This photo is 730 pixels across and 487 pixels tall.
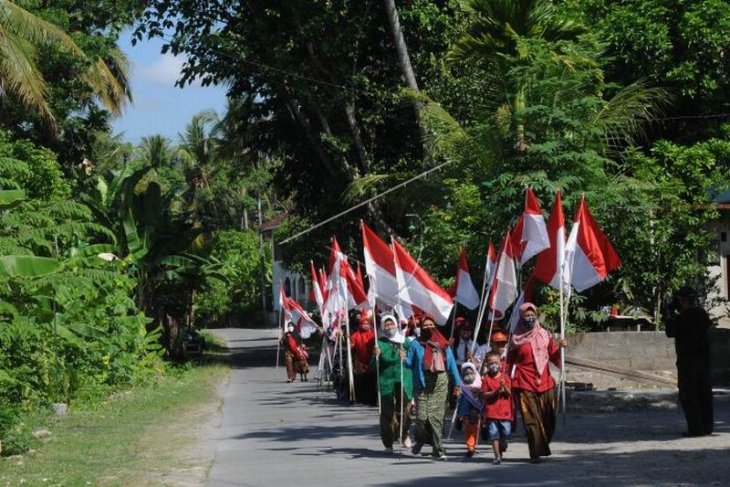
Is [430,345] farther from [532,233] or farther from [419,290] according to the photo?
[532,233]

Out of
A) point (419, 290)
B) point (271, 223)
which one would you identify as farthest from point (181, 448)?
point (271, 223)

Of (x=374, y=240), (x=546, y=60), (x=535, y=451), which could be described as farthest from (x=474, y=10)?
(x=535, y=451)

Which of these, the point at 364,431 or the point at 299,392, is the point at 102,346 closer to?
the point at 299,392

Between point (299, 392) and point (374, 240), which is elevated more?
point (374, 240)

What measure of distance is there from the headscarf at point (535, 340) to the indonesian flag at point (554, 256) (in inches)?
67.1

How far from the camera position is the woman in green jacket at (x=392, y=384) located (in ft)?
47.9

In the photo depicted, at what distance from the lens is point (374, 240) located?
17.2 metres

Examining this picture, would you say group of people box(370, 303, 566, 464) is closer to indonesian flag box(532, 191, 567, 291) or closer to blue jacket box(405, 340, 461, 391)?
blue jacket box(405, 340, 461, 391)

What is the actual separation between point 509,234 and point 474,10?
938cm

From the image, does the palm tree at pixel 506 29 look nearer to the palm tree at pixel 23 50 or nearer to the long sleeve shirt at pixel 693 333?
the palm tree at pixel 23 50

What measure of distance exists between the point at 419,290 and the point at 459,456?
2.57 metres

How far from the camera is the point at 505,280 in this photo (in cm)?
1577

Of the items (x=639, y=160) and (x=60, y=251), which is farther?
(x=60, y=251)

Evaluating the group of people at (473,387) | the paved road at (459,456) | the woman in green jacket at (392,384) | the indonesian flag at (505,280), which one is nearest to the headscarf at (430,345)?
the group of people at (473,387)
